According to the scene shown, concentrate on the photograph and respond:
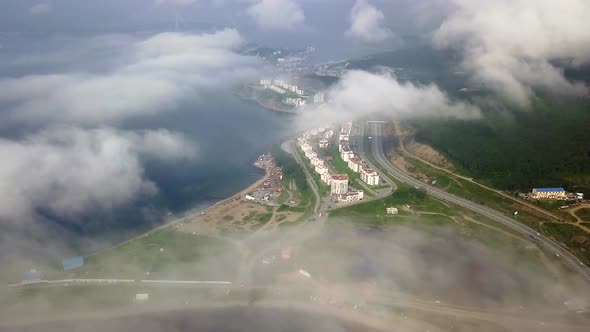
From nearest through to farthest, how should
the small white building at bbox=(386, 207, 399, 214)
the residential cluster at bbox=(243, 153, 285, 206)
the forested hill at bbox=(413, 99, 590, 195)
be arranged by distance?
the small white building at bbox=(386, 207, 399, 214) → the forested hill at bbox=(413, 99, 590, 195) → the residential cluster at bbox=(243, 153, 285, 206)

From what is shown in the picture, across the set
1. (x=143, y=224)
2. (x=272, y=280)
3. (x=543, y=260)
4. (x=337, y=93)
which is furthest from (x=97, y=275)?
(x=337, y=93)

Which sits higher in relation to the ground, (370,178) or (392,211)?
(370,178)

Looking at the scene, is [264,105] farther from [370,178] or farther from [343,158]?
[370,178]

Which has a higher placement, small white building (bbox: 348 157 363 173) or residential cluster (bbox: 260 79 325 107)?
residential cluster (bbox: 260 79 325 107)

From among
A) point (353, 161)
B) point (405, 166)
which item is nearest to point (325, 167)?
point (353, 161)

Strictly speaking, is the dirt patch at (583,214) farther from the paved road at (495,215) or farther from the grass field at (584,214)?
the paved road at (495,215)

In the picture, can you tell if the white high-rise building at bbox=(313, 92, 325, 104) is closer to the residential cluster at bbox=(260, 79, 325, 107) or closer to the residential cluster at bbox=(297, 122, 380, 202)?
the residential cluster at bbox=(260, 79, 325, 107)

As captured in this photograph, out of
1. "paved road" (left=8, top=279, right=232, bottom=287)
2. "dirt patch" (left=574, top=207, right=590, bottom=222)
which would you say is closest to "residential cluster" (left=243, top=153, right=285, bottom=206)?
"paved road" (left=8, top=279, right=232, bottom=287)
